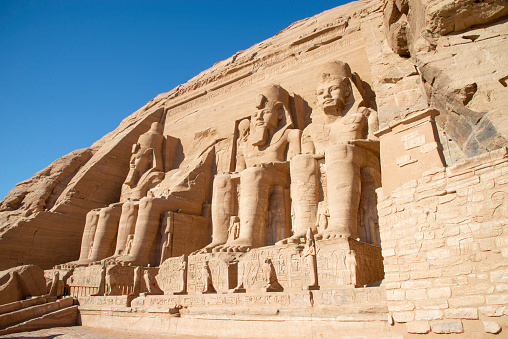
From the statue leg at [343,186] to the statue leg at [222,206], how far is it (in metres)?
2.10

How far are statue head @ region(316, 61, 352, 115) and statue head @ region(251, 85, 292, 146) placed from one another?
959mm

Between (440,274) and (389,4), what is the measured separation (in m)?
3.95

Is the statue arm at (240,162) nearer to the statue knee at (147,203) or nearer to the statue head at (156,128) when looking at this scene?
the statue knee at (147,203)

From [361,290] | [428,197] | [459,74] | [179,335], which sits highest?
[459,74]

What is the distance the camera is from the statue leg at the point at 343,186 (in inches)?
213

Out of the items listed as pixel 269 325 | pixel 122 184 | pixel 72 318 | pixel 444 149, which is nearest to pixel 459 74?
pixel 444 149

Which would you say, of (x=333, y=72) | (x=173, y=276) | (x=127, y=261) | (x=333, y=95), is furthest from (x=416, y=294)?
(x=127, y=261)

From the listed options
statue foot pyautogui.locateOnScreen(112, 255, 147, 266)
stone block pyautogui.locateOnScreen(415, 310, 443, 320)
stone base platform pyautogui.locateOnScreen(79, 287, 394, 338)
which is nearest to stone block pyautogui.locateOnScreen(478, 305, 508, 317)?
stone block pyautogui.locateOnScreen(415, 310, 443, 320)

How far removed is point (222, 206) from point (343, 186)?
2.48 m

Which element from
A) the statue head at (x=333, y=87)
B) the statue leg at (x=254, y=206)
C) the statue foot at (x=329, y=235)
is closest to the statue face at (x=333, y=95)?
the statue head at (x=333, y=87)

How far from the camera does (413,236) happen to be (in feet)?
9.80

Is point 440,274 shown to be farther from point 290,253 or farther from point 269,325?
point 290,253

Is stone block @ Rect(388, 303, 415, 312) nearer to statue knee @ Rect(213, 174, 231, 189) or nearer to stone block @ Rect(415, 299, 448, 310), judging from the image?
stone block @ Rect(415, 299, 448, 310)

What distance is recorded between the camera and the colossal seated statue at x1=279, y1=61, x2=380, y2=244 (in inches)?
218
